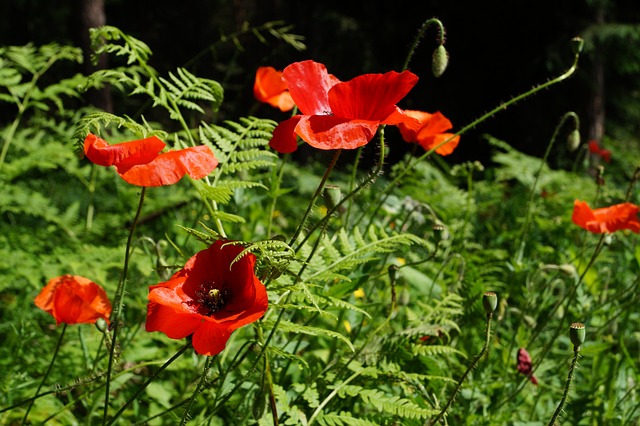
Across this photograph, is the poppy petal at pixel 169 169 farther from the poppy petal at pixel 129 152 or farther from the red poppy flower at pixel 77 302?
the red poppy flower at pixel 77 302

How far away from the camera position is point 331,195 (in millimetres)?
1389

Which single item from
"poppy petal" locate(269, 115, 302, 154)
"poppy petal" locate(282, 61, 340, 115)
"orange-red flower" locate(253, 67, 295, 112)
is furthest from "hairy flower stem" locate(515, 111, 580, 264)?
"poppy petal" locate(269, 115, 302, 154)

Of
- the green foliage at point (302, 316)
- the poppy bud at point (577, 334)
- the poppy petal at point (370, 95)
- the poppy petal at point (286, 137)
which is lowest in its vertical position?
the green foliage at point (302, 316)

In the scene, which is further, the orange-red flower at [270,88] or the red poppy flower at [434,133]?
the orange-red flower at [270,88]

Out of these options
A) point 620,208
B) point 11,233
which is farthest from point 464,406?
point 11,233

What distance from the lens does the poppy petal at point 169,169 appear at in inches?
38.9

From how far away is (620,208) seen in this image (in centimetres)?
189

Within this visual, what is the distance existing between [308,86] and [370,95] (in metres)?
0.14

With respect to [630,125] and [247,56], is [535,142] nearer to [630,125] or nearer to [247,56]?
[630,125]

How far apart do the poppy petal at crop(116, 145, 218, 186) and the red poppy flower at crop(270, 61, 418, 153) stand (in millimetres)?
129

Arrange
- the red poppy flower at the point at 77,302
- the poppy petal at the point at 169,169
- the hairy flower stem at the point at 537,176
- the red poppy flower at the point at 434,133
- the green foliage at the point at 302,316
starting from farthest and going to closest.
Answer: the hairy flower stem at the point at 537,176 → the red poppy flower at the point at 434,133 → the red poppy flower at the point at 77,302 → the green foliage at the point at 302,316 → the poppy petal at the point at 169,169

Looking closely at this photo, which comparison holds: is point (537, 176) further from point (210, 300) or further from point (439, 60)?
point (210, 300)

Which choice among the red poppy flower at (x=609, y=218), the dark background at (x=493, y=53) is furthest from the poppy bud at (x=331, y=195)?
the dark background at (x=493, y=53)

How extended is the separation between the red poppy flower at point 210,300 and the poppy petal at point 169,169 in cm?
12
